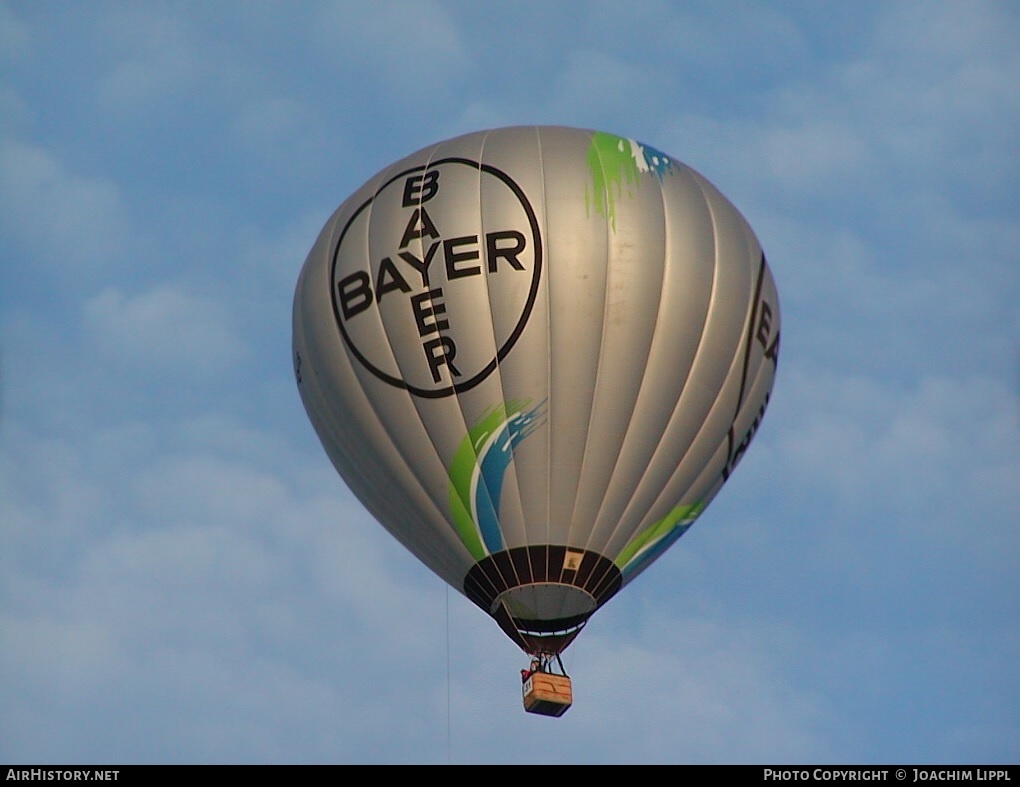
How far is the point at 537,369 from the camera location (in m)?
30.0

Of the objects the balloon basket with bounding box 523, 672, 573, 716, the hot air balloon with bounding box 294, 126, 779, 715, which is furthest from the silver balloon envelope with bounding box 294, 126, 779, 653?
the balloon basket with bounding box 523, 672, 573, 716

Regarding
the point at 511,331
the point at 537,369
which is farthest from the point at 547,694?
the point at 511,331

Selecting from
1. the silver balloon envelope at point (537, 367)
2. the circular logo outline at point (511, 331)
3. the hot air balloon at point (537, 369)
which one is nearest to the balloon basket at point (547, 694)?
the hot air balloon at point (537, 369)

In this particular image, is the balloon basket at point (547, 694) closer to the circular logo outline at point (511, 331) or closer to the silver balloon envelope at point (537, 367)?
the silver balloon envelope at point (537, 367)

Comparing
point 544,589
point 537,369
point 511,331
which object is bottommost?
point 544,589

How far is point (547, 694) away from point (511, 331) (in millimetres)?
4468

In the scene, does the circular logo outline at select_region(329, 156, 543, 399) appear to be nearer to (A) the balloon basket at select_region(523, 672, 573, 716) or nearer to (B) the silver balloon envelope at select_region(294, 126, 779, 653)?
(B) the silver balloon envelope at select_region(294, 126, 779, 653)

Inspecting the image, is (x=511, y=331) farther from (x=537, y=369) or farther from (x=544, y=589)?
(x=544, y=589)

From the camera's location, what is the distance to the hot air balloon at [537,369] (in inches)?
1184

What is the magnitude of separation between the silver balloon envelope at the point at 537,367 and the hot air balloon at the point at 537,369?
0.08ft

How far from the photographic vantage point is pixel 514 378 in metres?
30.0

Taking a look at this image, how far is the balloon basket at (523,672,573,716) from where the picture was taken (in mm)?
29688
